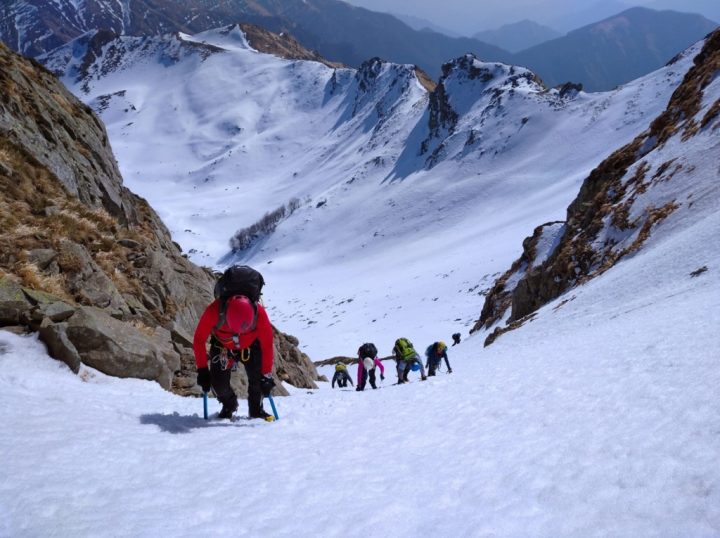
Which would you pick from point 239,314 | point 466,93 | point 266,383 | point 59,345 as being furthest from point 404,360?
point 466,93

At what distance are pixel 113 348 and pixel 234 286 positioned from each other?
2929 millimetres

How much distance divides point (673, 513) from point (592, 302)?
1282 cm

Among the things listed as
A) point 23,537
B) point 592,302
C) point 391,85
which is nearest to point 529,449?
point 23,537

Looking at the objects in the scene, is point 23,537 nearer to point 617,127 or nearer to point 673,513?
point 673,513

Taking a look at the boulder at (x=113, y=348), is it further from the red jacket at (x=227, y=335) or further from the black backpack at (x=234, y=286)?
the black backpack at (x=234, y=286)

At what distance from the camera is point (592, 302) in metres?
14.2

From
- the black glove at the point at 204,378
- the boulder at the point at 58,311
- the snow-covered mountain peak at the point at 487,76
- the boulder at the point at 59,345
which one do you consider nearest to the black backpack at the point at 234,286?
the black glove at the point at 204,378

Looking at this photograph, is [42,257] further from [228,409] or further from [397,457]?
[397,457]

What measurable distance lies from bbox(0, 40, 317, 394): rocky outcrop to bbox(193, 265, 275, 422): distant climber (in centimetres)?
214

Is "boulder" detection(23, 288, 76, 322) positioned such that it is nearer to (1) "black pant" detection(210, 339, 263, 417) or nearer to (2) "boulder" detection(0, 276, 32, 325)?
(2) "boulder" detection(0, 276, 32, 325)

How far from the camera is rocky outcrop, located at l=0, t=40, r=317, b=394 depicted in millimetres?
7184

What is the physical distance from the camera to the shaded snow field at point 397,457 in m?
2.96

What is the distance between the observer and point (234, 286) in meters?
5.96

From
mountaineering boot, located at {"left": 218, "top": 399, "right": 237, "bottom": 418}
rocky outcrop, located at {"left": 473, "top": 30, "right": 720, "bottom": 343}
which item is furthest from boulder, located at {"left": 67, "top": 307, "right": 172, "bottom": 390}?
rocky outcrop, located at {"left": 473, "top": 30, "right": 720, "bottom": 343}
